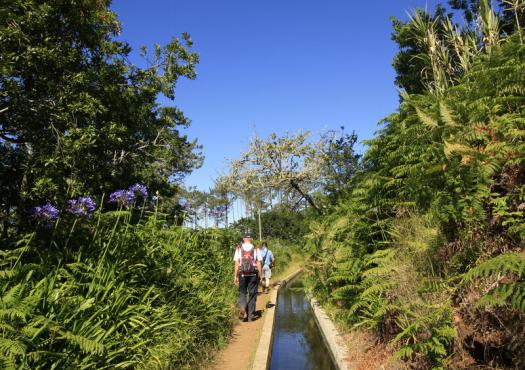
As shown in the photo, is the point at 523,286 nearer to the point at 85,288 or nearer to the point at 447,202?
the point at 447,202

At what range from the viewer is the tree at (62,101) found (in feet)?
23.9

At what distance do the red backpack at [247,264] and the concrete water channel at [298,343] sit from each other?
1.57m

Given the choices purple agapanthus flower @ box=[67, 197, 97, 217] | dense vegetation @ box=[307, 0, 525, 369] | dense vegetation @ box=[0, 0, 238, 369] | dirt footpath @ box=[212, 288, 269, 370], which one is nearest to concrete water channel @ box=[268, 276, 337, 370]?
dirt footpath @ box=[212, 288, 269, 370]

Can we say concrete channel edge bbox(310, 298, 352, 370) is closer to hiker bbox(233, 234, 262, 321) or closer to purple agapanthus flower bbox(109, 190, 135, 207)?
hiker bbox(233, 234, 262, 321)

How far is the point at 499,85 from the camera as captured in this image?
4.46 m

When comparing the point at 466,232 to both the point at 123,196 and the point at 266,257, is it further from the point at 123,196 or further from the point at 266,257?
the point at 266,257

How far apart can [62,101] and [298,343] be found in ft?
23.7

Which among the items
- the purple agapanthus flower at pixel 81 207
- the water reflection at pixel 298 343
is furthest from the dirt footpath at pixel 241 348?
the purple agapanthus flower at pixel 81 207

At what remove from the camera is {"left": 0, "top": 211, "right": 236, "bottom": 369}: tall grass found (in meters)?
3.95

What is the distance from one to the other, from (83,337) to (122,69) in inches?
371

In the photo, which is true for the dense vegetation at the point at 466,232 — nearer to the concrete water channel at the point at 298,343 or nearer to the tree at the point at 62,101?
the concrete water channel at the point at 298,343

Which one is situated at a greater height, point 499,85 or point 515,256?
point 499,85

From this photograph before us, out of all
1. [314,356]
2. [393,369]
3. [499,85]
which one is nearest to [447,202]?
[499,85]

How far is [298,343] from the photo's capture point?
10.1m
